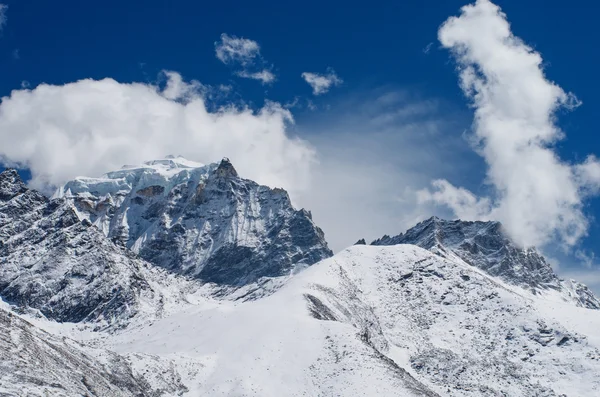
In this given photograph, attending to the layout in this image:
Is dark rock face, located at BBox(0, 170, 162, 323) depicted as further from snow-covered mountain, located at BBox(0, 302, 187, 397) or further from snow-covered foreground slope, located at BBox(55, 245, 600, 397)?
snow-covered mountain, located at BBox(0, 302, 187, 397)

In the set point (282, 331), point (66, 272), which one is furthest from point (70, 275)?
point (282, 331)

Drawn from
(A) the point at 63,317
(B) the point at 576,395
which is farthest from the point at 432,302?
(A) the point at 63,317

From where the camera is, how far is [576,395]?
8719cm

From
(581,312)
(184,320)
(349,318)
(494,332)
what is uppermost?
(581,312)

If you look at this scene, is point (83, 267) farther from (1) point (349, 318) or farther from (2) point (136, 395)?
(2) point (136, 395)

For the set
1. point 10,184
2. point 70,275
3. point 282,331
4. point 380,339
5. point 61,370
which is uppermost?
point 10,184

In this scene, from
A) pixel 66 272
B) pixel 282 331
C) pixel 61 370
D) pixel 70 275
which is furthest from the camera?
pixel 66 272

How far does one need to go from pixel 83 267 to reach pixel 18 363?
8426 cm

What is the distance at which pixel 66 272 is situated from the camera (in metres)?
130

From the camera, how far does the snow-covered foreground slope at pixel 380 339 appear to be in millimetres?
70688

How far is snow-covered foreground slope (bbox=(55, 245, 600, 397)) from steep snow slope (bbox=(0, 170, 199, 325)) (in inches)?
511

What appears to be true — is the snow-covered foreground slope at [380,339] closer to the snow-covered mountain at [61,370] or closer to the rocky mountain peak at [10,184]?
the snow-covered mountain at [61,370]

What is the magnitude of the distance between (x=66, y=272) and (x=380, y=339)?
205 feet

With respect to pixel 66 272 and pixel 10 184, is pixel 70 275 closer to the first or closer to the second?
pixel 66 272
